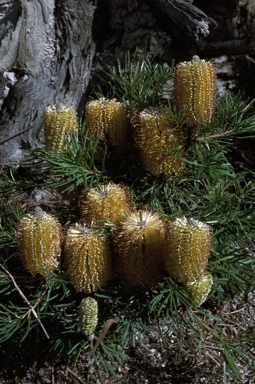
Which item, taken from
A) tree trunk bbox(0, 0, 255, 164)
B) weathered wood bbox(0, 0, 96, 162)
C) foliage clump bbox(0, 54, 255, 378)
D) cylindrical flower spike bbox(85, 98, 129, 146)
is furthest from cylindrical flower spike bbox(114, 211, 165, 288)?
weathered wood bbox(0, 0, 96, 162)

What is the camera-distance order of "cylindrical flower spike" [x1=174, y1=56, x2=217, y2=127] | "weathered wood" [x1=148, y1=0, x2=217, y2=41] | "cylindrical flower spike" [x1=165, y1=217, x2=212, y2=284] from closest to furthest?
"cylindrical flower spike" [x1=165, y1=217, x2=212, y2=284] < "cylindrical flower spike" [x1=174, y1=56, x2=217, y2=127] < "weathered wood" [x1=148, y1=0, x2=217, y2=41]

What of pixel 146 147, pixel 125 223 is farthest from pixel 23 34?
pixel 125 223

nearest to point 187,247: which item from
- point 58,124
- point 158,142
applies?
point 158,142

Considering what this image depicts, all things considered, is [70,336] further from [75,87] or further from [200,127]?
[75,87]

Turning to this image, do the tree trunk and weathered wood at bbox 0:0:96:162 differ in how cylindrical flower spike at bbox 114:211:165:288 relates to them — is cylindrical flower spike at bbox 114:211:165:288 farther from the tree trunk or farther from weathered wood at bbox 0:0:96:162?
weathered wood at bbox 0:0:96:162

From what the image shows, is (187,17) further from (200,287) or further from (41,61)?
(200,287)

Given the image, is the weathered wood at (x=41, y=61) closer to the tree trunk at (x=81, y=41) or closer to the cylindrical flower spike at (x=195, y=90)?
the tree trunk at (x=81, y=41)
